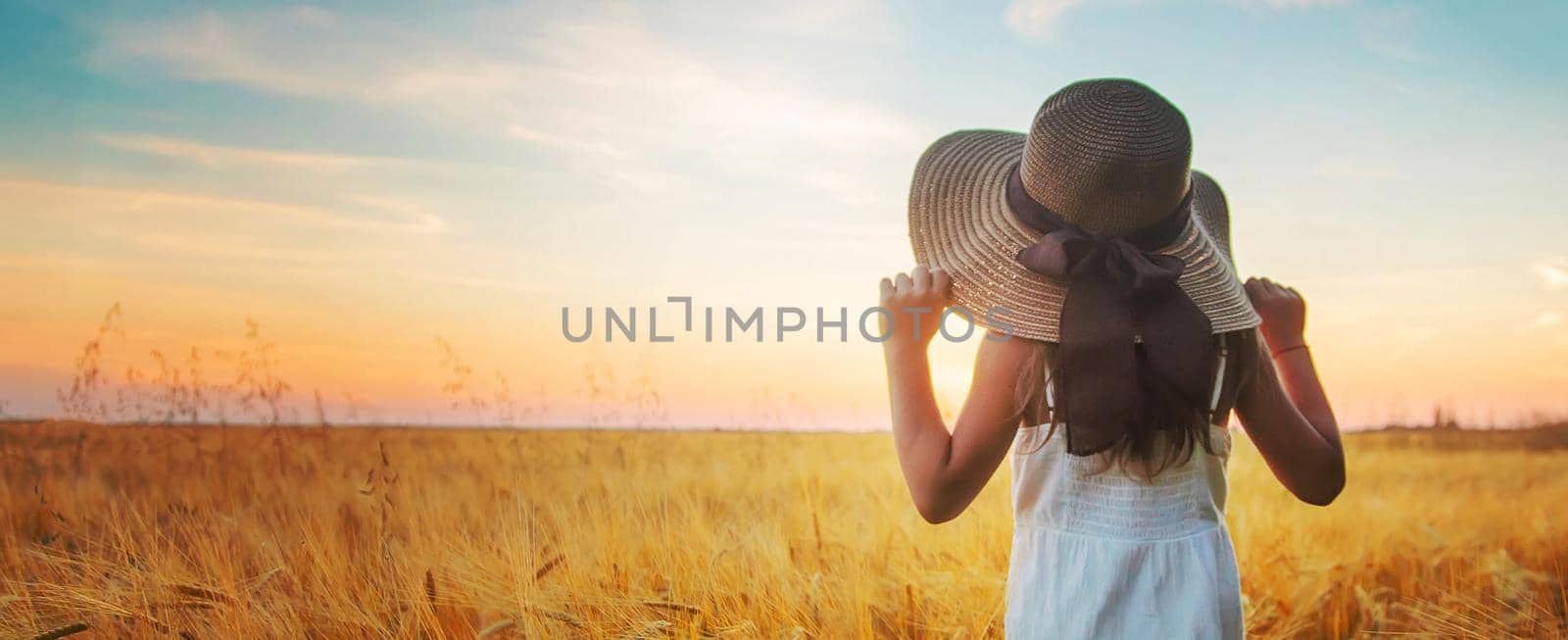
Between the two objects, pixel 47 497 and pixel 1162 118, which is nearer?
pixel 1162 118

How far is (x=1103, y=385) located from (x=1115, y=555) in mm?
321

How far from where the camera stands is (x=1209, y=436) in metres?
1.61

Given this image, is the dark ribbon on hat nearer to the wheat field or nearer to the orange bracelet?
the orange bracelet

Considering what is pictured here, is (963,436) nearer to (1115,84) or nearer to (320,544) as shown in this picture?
(1115,84)

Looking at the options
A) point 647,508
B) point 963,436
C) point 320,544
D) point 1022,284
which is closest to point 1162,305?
point 1022,284

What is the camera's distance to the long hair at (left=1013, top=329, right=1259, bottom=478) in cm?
151

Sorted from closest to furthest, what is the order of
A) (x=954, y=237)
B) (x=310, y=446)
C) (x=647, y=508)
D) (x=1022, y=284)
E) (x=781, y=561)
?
(x=1022, y=284), (x=954, y=237), (x=781, y=561), (x=647, y=508), (x=310, y=446)

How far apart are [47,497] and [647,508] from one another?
8.18ft

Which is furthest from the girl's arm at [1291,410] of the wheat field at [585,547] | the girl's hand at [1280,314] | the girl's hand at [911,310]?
the wheat field at [585,547]

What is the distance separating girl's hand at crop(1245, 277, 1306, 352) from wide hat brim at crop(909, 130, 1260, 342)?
103mm

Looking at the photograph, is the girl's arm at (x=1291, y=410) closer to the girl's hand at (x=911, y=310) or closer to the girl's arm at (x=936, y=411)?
the girl's arm at (x=936, y=411)

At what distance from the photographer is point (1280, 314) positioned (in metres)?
1.83

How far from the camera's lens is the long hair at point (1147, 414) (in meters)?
1.51

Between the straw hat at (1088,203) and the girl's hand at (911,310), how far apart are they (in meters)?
0.08
